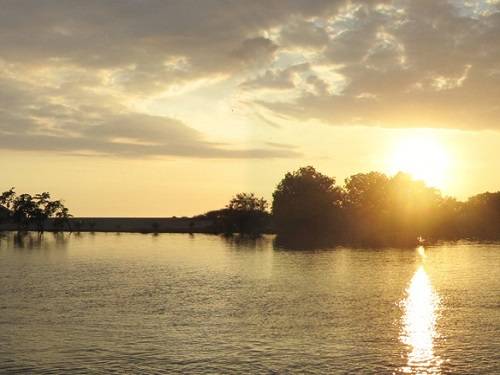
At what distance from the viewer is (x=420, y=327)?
4381 centimetres

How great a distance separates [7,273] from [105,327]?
45007 millimetres

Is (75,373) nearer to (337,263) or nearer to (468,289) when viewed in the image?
(468,289)

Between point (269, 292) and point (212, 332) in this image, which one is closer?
point (212, 332)

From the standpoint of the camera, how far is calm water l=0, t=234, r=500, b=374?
3325 centimetres

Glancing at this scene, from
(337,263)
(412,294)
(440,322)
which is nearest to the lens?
(440,322)

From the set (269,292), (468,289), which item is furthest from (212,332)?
(468,289)

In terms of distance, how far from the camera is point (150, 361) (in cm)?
3341

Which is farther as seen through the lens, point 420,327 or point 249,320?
point 249,320

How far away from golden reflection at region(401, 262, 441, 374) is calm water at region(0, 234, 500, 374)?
4.3 inches

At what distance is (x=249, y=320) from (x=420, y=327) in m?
13.3

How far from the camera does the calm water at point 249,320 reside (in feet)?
109

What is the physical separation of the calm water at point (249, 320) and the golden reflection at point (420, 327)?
11 cm

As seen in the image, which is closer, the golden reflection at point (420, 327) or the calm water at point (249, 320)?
the golden reflection at point (420, 327)

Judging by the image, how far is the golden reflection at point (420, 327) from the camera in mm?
33031
